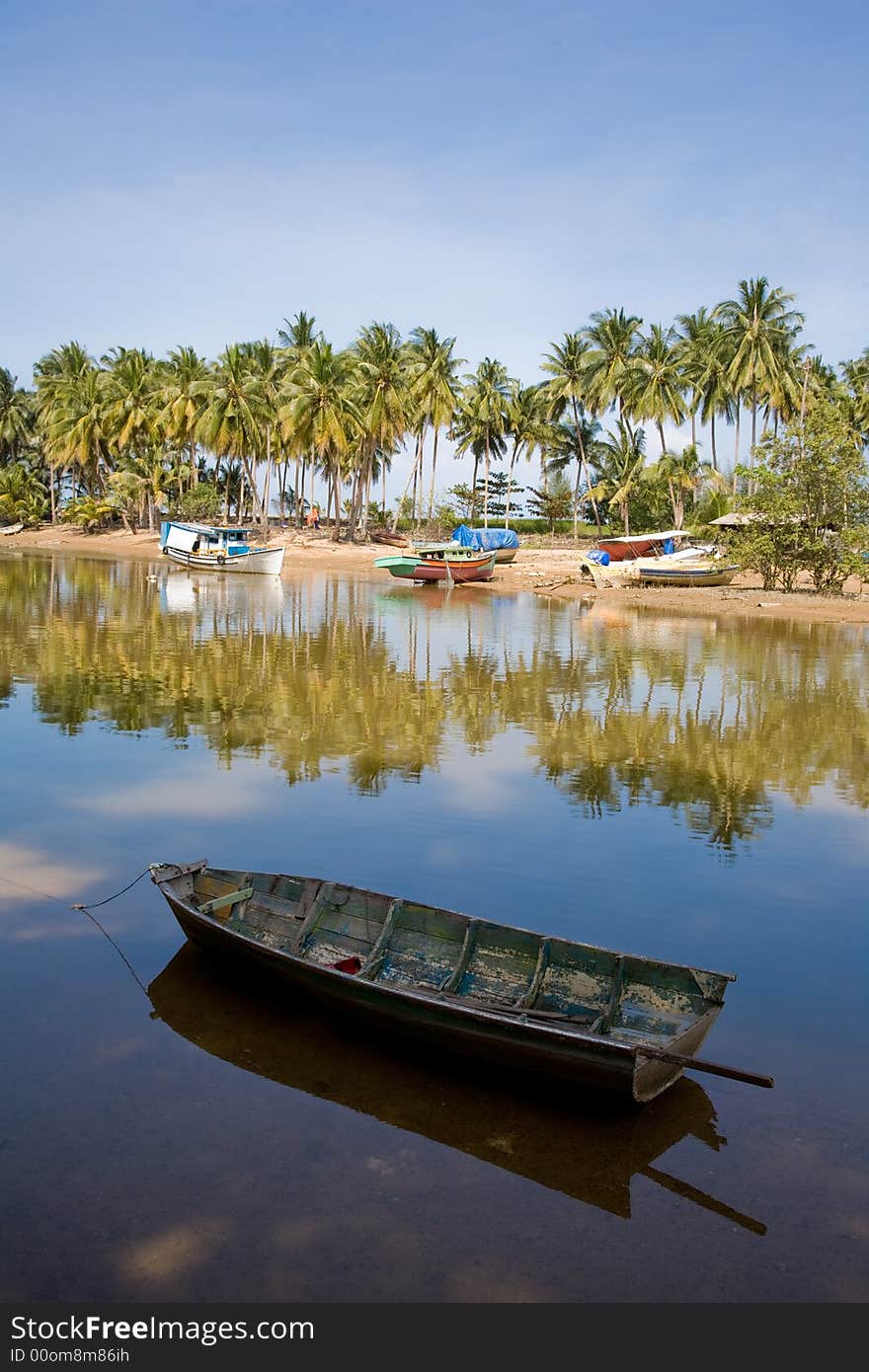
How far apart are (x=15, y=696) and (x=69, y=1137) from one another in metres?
14.2

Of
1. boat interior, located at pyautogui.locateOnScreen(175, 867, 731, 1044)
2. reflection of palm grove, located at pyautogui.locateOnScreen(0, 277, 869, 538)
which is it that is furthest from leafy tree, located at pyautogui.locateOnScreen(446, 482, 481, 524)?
boat interior, located at pyautogui.locateOnScreen(175, 867, 731, 1044)

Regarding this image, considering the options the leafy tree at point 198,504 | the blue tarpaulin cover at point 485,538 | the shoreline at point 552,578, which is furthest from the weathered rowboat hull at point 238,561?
the leafy tree at point 198,504

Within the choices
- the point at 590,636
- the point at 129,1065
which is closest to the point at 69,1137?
the point at 129,1065

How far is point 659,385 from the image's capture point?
66.2m

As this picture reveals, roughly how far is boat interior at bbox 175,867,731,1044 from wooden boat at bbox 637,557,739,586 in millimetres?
42699

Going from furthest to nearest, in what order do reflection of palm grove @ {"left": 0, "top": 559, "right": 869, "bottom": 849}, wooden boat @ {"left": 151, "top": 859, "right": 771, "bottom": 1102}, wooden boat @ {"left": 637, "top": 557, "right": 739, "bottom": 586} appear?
wooden boat @ {"left": 637, "top": 557, "right": 739, "bottom": 586}, reflection of palm grove @ {"left": 0, "top": 559, "right": 869, "bottom": 849}, wooden boat @ {"left": 151, "top": 859, "right": 771, "bottom": 1102}

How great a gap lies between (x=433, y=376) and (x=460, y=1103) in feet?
223

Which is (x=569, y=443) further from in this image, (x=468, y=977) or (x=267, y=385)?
(x=468, y=977)

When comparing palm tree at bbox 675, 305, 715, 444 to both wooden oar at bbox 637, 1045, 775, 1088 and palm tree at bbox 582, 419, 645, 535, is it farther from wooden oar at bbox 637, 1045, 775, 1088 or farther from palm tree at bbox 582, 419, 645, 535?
wooden oar at bbox 637, 1045, 775, 1088

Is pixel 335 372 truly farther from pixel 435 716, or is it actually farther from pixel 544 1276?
pixel 544 1276

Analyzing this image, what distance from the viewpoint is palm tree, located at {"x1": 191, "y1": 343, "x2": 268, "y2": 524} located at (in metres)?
68.2

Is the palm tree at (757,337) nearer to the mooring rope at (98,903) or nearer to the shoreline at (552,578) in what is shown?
the shoreline at (552,578)

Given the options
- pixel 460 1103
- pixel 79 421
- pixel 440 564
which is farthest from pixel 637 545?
pixel 460 1103

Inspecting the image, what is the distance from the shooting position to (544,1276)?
18.3ft
